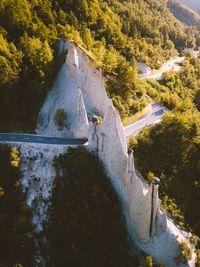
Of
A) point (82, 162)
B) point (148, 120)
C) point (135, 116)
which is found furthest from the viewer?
point (148, 120)

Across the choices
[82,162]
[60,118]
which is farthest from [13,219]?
[60,118]

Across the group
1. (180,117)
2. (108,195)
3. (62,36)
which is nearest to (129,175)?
(108,195)

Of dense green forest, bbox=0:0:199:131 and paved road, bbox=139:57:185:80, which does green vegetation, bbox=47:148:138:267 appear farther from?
paved road, bbox=139:57:185:80

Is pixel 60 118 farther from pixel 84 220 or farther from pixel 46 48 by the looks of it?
pixel 84 220

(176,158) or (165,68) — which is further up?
(176,158)

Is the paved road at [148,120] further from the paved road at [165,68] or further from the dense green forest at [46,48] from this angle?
the paved road at [165,68]

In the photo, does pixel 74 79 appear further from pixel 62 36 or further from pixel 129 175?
pixel 129 175

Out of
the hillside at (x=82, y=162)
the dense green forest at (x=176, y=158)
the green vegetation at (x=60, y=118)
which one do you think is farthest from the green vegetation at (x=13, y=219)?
the dense green forest at (x=176, y=158)
